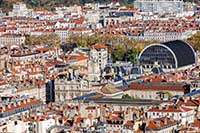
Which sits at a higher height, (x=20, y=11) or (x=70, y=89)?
(x=20, y=11)

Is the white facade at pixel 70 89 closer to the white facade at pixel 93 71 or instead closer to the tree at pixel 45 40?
the white facade at pixel 93 71

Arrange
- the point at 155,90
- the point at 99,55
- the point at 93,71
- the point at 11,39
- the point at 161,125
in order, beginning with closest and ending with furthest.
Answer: the point at 161,125 < the point at 155,90 < the point at 93,71 < the point at 99,55 < the point at 11,39

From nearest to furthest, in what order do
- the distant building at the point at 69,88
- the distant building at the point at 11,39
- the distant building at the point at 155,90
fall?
the distant building at the point at 69,88 < the distant building at the point at 155,90 < the distant building at the point at 11,39

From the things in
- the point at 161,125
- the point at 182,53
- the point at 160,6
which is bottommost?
the point at 161,125

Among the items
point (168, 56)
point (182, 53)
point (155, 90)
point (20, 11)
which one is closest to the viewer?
point (155, 90)

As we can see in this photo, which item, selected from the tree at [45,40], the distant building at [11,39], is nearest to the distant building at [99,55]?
the tree at [45,40]

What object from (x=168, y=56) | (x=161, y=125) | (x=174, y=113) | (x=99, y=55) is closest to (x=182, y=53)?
(x=168, y=56)

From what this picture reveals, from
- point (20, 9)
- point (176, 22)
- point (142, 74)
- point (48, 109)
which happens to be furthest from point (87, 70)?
point (20, 9)

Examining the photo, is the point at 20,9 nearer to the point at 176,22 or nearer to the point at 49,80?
the point at 176,22

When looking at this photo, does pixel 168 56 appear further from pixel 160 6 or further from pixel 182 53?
pixel 160 6
